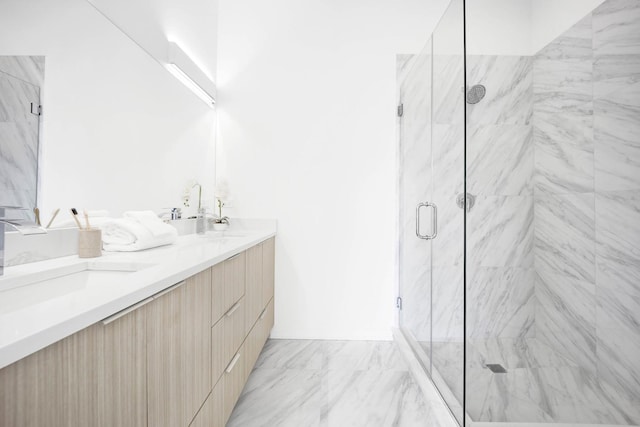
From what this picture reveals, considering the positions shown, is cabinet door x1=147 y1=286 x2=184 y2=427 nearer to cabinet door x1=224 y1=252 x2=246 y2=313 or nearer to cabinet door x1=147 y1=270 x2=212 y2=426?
cabinet door x1=147 y1=270 x2=212 y2=426

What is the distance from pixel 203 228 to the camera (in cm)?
237

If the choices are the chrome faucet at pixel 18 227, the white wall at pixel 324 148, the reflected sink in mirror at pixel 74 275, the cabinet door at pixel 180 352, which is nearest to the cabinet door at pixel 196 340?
the cabinet door at pixel 180 352

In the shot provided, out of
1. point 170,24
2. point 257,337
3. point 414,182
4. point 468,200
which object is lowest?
point 257,337

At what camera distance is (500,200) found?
4.67 feet

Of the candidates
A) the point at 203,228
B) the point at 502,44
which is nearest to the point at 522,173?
the point at 502,44

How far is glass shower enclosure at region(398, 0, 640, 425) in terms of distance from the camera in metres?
1.15

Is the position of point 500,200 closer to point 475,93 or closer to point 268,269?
point 475,93

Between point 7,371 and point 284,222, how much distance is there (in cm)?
220

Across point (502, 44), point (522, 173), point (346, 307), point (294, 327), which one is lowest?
point (294, 327)

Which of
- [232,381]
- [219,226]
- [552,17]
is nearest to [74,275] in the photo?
[232,381]

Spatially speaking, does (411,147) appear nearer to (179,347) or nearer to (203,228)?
(203,228)

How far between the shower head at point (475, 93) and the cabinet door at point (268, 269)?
1.42 m

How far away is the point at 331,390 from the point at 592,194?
156 cm

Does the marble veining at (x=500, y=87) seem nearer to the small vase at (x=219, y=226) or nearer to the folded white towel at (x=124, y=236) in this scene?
the folded white towel at (x=124, y=236)
